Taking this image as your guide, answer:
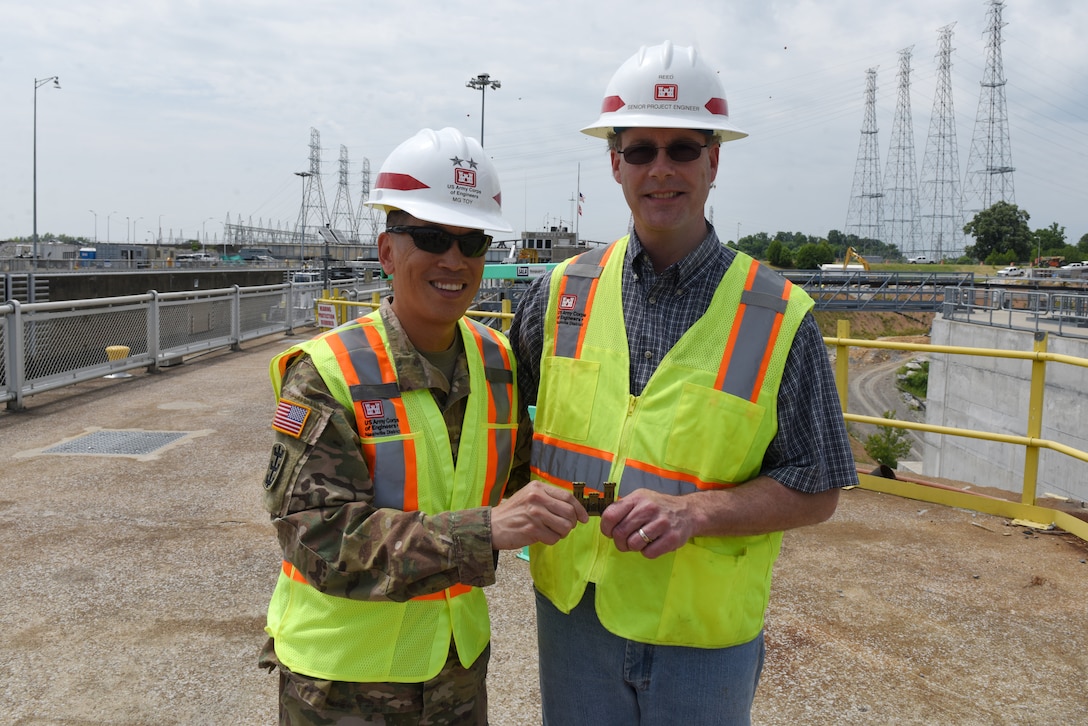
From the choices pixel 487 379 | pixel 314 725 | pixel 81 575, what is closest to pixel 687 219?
pixel 487 379

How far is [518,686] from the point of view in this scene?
12.3ft

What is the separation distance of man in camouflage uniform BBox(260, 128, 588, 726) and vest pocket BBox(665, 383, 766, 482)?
0.37 m

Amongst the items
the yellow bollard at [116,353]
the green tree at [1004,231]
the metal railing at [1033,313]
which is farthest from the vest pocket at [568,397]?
the green tree at [1004,231]

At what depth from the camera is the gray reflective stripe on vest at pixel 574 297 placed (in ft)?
7.20

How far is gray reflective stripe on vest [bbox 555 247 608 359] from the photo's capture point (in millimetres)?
2195

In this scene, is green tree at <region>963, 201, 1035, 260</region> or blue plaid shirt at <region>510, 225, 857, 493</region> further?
green tree at <region>963, 201, 1035, 260</region>

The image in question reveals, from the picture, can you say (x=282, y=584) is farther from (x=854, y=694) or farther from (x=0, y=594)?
(x=0, y=594)

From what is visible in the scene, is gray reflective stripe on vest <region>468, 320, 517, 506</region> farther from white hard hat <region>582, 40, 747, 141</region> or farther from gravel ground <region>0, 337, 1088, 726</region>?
gravel ground <region>0, 337, 1088, 726</region>

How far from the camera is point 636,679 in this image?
2.02 meters

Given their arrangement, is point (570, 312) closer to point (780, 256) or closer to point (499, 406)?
point (499, 406)

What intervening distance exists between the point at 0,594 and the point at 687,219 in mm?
4433

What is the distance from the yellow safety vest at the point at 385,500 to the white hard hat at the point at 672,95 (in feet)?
2.76

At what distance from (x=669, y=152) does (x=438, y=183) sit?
604 millimetres

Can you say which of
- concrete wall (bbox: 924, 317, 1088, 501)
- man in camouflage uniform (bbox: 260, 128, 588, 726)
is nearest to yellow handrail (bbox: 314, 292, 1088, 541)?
man in camouflage uniform (bbox: 260, 128, 588, 726)
